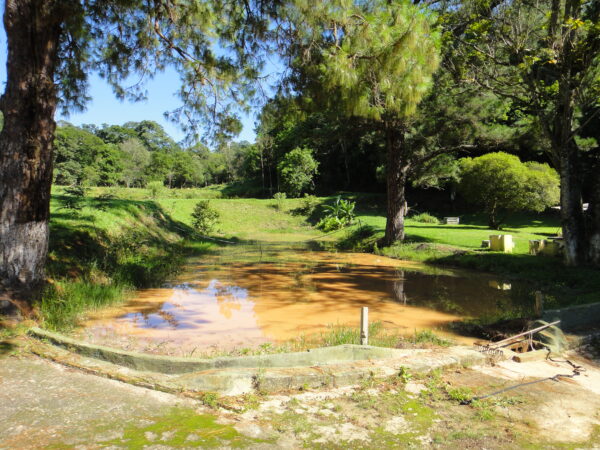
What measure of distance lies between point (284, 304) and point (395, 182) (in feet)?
29.7

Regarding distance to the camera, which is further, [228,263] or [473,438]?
[228,263]

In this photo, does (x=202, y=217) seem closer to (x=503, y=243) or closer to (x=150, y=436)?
(x=503, y=243)

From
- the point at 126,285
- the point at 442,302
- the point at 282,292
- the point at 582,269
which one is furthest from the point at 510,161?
the point at 126,285

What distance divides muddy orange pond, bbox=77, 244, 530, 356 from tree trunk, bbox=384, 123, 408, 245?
8.92 ft

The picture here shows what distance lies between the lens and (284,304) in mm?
8125

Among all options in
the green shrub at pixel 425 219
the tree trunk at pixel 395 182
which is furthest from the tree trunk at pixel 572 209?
the green shrub at pixel 425 219

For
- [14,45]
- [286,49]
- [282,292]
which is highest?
[286,49]

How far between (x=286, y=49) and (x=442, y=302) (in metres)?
5.69

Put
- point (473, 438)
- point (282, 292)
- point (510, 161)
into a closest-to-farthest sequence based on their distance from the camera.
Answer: point (473, 438) < point (282, 292) < point (510, 161)

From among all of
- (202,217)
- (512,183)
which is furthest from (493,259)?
(202,217)

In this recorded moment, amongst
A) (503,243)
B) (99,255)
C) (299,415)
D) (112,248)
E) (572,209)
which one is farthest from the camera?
(503,243)

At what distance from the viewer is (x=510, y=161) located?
19438 mm

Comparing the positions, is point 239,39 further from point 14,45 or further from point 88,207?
point 88,207

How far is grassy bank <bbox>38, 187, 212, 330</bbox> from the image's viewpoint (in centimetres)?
634
